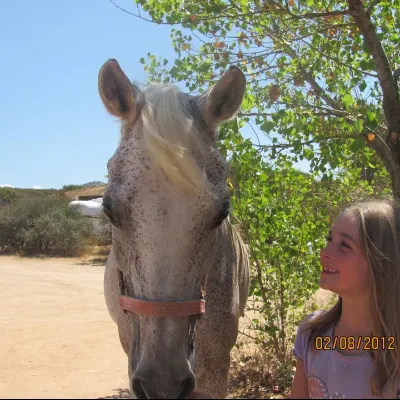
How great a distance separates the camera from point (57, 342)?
6.81 metres

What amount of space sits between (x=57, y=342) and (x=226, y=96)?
5632 mm

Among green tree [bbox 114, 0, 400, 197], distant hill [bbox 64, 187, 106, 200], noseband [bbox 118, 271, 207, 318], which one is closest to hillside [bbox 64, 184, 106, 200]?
distant hill [bbox 64, 187, 106, 200]

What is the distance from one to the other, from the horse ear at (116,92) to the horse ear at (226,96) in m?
0.46

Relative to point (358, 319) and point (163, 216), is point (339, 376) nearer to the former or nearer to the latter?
point (358, 319)

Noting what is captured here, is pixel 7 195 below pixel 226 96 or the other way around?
the other way around

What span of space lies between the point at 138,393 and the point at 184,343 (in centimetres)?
29

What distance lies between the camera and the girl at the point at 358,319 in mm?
1900

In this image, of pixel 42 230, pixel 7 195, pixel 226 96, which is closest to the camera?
pixel 226 96

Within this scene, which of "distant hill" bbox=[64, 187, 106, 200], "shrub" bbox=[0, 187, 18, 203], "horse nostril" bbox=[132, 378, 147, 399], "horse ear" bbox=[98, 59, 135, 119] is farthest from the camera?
"distant hill" bbox=[64, 187, 106, 200]

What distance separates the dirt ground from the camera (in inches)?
204

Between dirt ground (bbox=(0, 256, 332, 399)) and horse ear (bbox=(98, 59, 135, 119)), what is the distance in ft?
5.01

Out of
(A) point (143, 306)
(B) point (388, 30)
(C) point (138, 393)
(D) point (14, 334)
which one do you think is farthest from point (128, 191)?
(D) point (14, 334)

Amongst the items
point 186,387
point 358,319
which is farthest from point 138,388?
point 358,319

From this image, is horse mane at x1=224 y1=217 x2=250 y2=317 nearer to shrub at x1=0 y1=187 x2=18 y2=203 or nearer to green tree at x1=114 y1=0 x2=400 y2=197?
green tree at x1=114 y1=0 x2=400 y2=197
